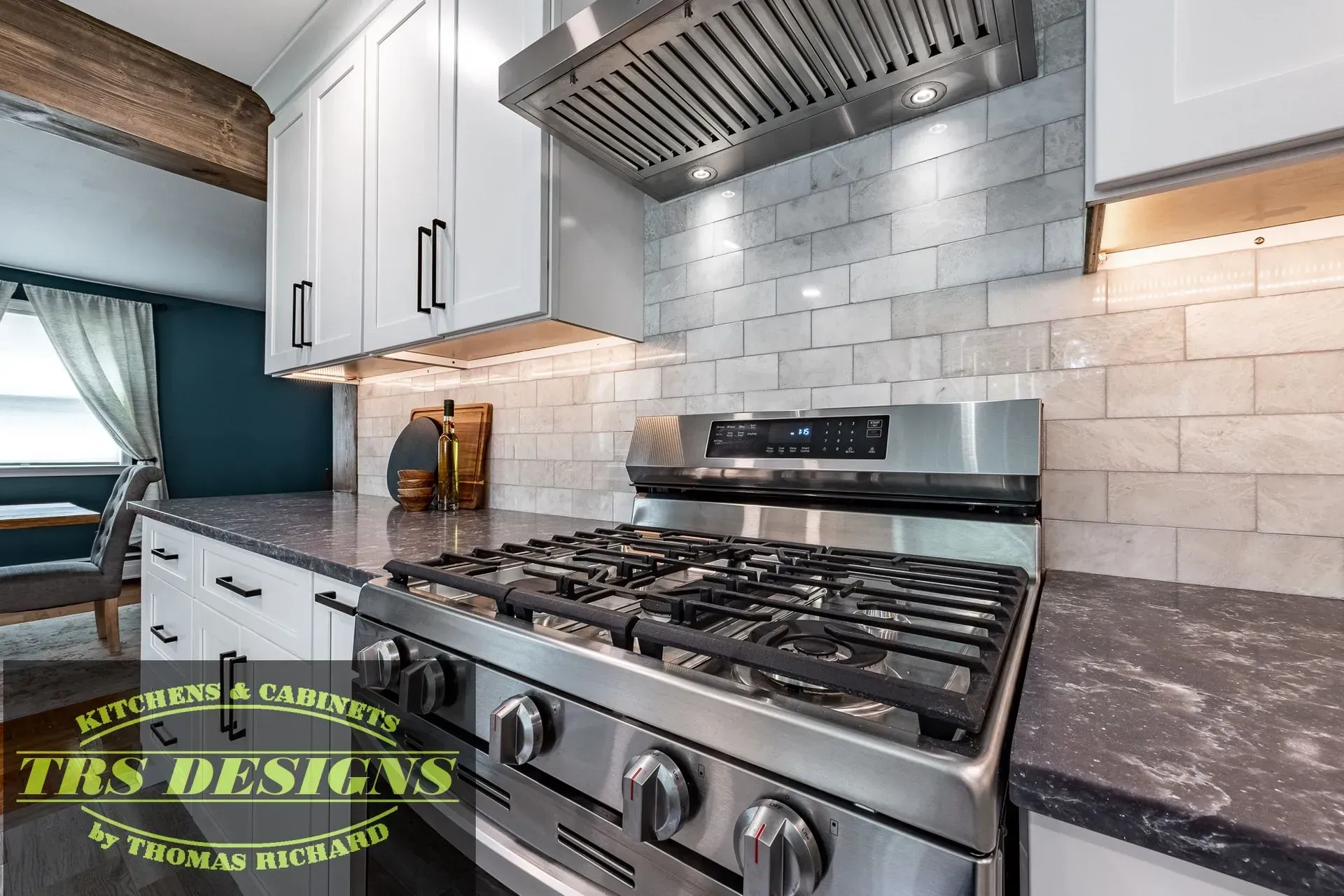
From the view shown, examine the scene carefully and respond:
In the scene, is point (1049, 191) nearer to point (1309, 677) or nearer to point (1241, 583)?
point (1241, 583)

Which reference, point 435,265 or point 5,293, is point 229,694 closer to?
point 435,265

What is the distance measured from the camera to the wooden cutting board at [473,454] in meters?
1.99

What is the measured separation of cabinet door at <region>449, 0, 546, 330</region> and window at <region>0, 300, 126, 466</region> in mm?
5399

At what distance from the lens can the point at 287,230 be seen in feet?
7.21

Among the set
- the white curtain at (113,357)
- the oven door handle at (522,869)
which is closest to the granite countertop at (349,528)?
the oven door handle at (522,869)

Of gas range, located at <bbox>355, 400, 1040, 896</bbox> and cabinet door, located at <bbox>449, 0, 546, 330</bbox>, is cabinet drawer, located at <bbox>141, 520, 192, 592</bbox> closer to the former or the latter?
cabinet door, located at <bbox>449, 0, 546, 330</bbox>

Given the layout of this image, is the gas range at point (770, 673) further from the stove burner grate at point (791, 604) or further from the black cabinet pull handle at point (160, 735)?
the black cabinet pull handle at point (160, 735)

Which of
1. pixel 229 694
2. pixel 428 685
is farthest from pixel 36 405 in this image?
pixel 428 685

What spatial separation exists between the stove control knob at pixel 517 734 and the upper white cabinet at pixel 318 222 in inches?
63.3

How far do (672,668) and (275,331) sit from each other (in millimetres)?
2416

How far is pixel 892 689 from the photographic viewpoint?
1.45 feet

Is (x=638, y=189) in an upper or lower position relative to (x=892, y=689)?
upper

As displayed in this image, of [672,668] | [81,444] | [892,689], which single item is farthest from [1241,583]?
[81,444]

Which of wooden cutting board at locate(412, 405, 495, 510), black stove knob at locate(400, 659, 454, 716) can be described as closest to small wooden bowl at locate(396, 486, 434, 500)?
wooden cutting board at locate(412, 405, 495, 510)
